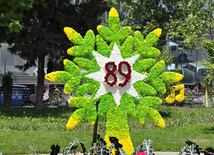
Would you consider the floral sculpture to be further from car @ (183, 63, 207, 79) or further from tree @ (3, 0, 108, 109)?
car @ (183, 63, 207, 79)

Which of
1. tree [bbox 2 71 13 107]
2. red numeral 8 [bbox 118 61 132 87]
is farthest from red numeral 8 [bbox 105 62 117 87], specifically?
tree [bbox 2 71 13 107]

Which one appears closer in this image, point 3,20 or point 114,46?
point 114,46

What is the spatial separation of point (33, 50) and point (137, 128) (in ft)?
25.0

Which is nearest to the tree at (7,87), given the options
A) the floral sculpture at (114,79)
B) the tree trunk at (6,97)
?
the tree trunk at (6,97)

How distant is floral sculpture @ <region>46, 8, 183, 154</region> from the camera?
24.3 ft

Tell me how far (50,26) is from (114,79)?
12740mm

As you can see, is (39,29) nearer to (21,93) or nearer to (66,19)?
(66,19)

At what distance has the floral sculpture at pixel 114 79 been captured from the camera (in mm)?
7398

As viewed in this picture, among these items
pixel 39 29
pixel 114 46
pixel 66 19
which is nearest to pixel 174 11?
pixel 66 19

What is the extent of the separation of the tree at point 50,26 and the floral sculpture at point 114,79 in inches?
434

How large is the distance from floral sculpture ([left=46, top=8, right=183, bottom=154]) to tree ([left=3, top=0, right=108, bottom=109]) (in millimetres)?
11028

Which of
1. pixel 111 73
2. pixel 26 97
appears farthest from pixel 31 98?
pixel 111 73

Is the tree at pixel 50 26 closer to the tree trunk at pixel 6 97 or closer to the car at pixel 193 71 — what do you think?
the tree trunk at pixel 6 97

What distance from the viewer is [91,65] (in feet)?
24.7
